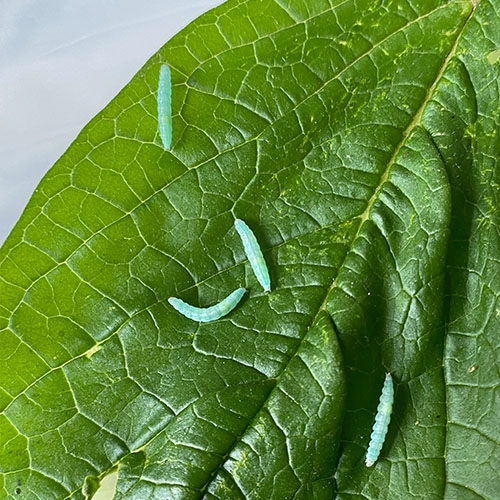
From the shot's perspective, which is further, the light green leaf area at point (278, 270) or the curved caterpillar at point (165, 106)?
the curved caterpillar at point (165, 106)

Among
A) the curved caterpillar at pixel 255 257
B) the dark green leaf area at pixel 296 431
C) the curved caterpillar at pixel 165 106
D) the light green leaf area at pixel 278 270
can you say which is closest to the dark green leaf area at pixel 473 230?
the light green leaf area at pixel 278 270

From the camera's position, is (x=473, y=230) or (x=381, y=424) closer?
(x=381, y=424)

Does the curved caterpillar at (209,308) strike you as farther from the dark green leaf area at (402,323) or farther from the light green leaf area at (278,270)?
the dark green leaf area at (402,323)

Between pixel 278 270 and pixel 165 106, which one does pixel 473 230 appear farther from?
pixel 165 106

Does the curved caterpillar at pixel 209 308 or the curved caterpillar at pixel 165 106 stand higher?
the curved caterpillar at pixel 165 106

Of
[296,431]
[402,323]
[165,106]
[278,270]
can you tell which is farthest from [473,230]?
[165,106]

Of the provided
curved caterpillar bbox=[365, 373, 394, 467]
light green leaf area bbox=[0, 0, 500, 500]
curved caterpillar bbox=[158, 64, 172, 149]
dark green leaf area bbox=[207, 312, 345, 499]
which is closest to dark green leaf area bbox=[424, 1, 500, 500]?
light green leaf area bbox=[0, 0, 500, 500]
